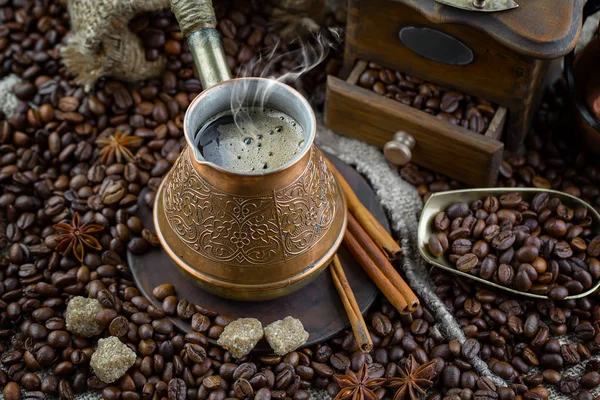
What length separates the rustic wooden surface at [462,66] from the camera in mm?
1864

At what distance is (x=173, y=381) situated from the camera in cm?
162

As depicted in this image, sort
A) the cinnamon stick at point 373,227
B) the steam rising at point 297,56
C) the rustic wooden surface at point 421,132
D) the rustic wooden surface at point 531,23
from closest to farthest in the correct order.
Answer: the rustic wooden surface at point 531,23 < the cinnamon stick at point 373,227 < the rustic wooden surface at point 421,132 < the steam rising at point 297,56

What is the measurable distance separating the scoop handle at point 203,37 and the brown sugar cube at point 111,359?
0.63 metres

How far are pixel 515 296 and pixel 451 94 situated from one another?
0.61 metres

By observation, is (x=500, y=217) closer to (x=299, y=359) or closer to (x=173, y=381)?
(x=299, y=359)

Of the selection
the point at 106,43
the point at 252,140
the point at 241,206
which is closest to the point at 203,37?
the point at 252,140

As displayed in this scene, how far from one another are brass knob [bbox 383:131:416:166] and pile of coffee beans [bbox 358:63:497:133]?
0.31ft

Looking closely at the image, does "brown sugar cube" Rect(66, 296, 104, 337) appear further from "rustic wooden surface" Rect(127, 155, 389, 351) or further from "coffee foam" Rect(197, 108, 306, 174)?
"coffee foam" Rect(197, 108, 306, 174)

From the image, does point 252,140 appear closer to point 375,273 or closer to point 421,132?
point 375,273

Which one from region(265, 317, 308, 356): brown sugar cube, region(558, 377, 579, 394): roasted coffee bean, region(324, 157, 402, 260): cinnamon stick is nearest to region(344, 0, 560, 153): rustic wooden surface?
region(324, 157, 402, 260): cinnamon stick

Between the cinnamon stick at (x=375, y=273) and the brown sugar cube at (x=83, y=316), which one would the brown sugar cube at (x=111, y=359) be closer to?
the brown sugar cube at (x=83, y=316)

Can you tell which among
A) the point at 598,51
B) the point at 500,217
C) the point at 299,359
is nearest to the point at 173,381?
the point at 299,359

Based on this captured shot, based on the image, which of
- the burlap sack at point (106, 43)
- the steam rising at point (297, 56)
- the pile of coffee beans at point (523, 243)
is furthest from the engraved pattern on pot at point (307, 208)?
the burlap sack at point (106, 43)

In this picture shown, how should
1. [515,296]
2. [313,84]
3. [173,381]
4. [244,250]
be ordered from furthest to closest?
1. [313,84]
2. [515,296]
3. [173,381]
4. [244,250]
